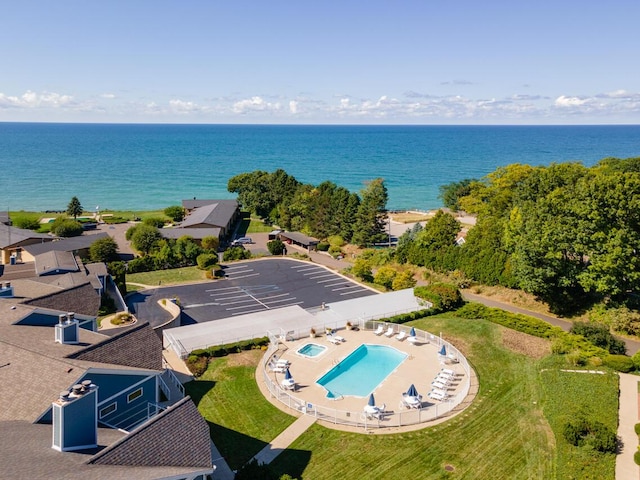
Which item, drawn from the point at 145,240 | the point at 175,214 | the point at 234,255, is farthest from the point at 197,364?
the point at 175,214

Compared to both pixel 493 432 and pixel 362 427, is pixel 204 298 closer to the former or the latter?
pixel 362 427

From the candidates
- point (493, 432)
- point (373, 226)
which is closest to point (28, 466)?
point (493, 432)

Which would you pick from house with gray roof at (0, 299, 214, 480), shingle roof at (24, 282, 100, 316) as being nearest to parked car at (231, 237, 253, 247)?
shingle roof at (24, 282, 100, 316)

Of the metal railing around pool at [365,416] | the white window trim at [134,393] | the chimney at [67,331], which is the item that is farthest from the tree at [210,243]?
the white window trim at [134,393]

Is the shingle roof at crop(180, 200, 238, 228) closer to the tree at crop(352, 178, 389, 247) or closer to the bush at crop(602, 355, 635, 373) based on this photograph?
the tree at crop(352, 178, 389, 247)

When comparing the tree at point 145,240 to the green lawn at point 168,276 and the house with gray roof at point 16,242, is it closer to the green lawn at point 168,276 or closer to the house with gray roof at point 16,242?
the green lawn at point 168,276

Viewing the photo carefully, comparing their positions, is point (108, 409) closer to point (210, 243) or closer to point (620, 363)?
point (620, 363)
